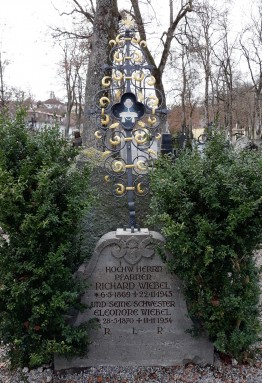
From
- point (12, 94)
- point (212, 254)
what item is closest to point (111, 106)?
point (212, 254)

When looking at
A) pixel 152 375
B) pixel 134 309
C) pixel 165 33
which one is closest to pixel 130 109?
pixel 134 309

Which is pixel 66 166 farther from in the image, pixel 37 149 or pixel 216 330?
pixel 216 330

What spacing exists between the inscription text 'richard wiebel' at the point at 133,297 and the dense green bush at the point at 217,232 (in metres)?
0.26

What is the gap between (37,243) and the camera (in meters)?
3.74

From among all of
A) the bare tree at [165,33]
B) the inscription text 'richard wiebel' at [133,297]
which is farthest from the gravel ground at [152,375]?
the bare tree at [165,33]

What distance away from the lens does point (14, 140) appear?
151 inches

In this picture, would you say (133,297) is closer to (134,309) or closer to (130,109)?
(134,309)

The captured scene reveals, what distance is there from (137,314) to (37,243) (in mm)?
1233

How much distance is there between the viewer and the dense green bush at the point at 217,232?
144 inches

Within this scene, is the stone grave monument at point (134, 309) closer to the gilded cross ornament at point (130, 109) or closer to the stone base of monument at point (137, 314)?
the stone base of monument at point (137, 314)

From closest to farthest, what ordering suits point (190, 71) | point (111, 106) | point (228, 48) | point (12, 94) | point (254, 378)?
1. point (254, 378)
2. point (111, 106)
3. point (12, 94)
4. point (190, 71)
5. point (228, 48)

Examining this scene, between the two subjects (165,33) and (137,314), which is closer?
(137,314)

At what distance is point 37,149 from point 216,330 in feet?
7.67

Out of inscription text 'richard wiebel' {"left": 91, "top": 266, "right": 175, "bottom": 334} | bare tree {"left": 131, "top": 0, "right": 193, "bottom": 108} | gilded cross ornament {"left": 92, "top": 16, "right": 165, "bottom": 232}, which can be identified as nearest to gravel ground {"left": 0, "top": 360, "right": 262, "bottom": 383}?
inscription text 'richard wiebel' {"left": 91, "top": 266, "right": 175, "bottom": 334}
